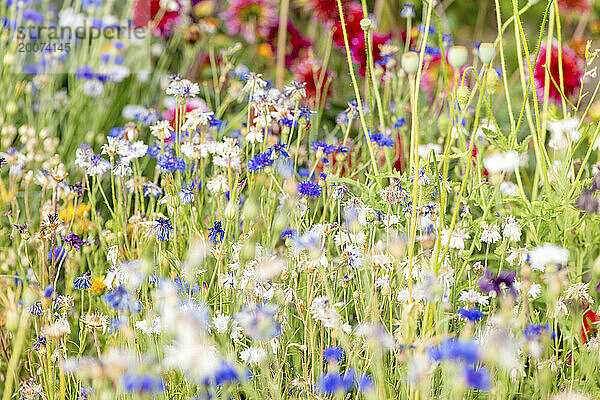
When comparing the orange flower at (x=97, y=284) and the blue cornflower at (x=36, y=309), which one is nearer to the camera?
the blue cornflower at (x=36, y=309)

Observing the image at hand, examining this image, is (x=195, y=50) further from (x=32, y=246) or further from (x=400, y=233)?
(x=400, y=233)

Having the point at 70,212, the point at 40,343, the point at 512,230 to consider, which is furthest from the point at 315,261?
the point at 70,212

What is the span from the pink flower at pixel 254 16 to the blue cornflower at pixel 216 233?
4.93 feet

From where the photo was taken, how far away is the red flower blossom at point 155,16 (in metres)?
2.63

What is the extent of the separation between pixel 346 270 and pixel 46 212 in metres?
0.56

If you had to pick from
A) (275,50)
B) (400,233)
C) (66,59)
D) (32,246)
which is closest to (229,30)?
(275,50)

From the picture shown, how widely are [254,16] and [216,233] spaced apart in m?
1.60

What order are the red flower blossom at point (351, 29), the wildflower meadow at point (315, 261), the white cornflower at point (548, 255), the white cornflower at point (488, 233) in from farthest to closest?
1. the red flower blossom at point (351, 29)
2. the white cornflower at point (488, 233)
3. the white cornflower at point (548, 255)
4. the wildflower meadow at point (315, 261)

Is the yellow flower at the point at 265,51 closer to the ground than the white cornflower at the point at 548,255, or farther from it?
farther from it

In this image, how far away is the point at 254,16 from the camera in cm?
269

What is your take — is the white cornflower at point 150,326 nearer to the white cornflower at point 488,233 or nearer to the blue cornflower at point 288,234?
the blue cornflower at point 288,234

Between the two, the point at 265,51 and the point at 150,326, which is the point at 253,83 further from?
the point at 265,51

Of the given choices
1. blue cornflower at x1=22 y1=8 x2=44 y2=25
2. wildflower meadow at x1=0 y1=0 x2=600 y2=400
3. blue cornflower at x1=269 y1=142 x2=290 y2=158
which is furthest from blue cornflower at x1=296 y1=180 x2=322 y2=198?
blue cornflower at x1=22 y1=8 x2=44 y2=25

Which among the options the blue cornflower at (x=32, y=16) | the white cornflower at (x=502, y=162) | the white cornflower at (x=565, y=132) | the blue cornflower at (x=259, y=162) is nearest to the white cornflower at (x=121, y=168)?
the blue cornflower at (x=259, y=162)
